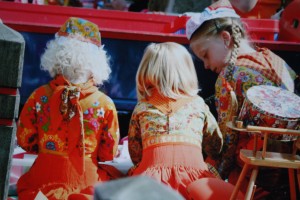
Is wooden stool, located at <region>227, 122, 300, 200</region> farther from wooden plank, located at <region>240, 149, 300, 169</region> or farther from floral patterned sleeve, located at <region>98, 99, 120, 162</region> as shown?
floral patterned sleeve, located at <region>98, 99, 120, 162</region>

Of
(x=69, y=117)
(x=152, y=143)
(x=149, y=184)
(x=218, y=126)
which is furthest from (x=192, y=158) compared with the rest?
(x=149, y=184)

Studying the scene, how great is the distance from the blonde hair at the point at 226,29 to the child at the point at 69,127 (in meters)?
0.71

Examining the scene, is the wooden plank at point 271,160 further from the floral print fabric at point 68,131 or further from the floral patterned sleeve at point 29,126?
the floral patterned sleeve at point 29,126

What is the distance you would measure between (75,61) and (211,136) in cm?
85

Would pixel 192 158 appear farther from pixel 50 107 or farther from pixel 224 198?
pixel 50 107

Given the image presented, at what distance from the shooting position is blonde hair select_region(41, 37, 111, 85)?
2930 mm

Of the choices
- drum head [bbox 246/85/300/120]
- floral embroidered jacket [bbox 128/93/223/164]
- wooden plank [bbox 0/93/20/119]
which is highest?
wooden plank [bbox 0/93/20/119]

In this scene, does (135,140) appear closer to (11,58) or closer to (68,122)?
(68,122)

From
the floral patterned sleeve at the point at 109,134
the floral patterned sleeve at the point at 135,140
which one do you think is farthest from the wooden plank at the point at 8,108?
the floral patterned sleeve at the point at 135,140

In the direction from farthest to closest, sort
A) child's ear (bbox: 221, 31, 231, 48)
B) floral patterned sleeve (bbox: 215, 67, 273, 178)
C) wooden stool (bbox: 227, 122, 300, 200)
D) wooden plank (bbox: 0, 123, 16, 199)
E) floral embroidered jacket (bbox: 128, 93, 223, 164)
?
child's ear (bbox: 221, 31, 231, 48), floral patterned sleeve (bbox: 215, 67, 273, 178), floral embroidered jacket (bbox: 128, 93, 223, 164), wooden stool (bbox: 227, 122, 300, 200), wooden plank (bbox: 0, 123, 16, 199)

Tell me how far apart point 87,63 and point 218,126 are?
2.75 ft

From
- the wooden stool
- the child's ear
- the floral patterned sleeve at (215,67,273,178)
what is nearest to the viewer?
the wooden stool

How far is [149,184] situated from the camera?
833 millimetres

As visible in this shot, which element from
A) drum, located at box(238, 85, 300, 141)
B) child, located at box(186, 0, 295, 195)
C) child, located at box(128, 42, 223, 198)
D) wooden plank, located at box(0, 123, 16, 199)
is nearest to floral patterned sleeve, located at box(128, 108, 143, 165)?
child, located at box(128, 42, 223, 198)
